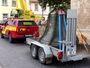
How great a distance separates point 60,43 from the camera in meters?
11.8

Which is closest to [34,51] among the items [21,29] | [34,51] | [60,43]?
[34,51]

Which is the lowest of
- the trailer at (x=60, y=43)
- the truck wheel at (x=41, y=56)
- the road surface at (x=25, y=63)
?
the road surface at (x=25, y=63)

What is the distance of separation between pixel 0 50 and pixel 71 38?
19.8ft

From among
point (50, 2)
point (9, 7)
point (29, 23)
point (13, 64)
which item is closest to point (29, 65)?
point (13, 64)

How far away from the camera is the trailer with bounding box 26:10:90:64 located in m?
11.4

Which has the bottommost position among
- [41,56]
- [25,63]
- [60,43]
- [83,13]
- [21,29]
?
[25,63]

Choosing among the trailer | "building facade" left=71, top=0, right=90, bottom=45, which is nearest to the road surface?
the trailer

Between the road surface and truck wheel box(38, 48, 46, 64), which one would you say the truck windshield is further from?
truck wheel box(38, 48, 46, 64)

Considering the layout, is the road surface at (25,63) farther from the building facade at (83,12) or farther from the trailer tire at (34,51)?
the building facade at (83,12)

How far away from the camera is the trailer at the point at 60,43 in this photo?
11.4 meters

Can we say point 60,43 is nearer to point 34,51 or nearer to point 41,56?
point 41,56

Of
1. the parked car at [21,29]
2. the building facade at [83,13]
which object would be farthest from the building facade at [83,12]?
the parked car at [21,29]

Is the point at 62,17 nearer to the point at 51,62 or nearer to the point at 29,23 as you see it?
the point at 51,62

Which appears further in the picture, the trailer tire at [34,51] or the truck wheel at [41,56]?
the trailer tire at [34,51]
